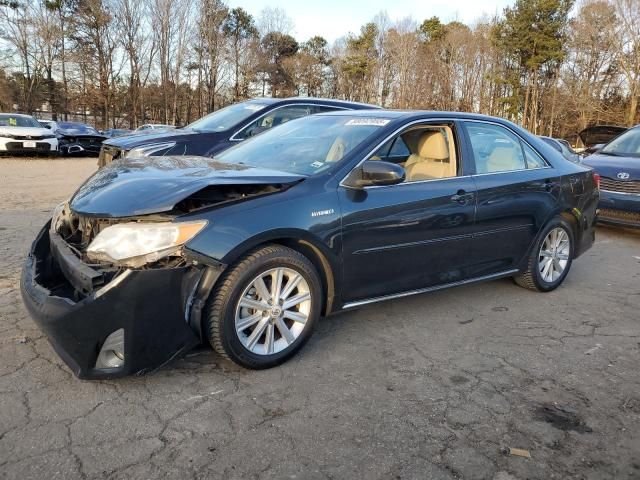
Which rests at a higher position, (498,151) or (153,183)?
(498,151)

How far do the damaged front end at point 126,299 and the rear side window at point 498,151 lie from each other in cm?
247

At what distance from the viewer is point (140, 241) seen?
2656 millimetres

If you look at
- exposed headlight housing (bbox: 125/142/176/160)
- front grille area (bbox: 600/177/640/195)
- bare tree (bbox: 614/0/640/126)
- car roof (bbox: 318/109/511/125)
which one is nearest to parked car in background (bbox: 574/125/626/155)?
front grille area (bbox: 600/177/640/195)

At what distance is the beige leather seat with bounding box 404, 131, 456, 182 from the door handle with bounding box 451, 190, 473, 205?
0.16 m

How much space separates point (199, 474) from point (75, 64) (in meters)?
50.0

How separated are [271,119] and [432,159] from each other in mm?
3848

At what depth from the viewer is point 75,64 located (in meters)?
44.7

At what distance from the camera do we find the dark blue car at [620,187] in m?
7.15

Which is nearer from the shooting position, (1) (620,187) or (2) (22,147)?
(1) (620,187)

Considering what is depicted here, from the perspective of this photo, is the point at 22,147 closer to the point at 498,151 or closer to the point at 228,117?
the point at 228,117

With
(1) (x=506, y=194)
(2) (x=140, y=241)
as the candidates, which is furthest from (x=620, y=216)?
(2) (x=140, y=241)

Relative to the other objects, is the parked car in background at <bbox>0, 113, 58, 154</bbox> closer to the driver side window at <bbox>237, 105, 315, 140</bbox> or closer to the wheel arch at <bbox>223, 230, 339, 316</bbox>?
the driver side window at <bbox>237, 105, 315, 140</bbox>

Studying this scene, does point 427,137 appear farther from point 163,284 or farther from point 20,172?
point 20,172

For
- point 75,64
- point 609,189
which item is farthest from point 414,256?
point 75,64
